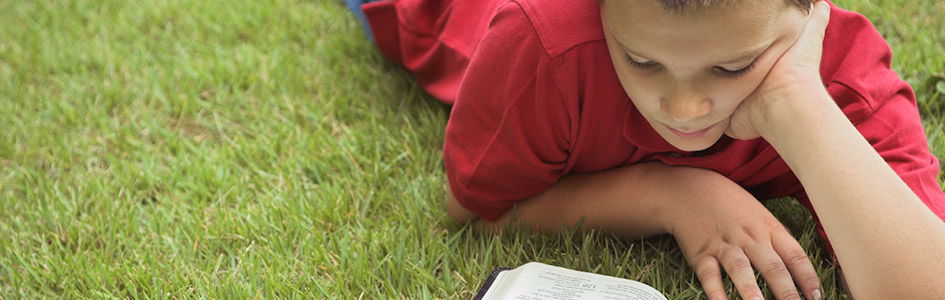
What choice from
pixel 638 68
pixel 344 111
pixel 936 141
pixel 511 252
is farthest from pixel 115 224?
pixel 936 141

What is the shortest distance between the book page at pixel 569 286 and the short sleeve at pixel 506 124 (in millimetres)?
151

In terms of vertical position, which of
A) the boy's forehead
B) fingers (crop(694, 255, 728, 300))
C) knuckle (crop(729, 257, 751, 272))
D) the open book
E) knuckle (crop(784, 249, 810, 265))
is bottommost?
the open book

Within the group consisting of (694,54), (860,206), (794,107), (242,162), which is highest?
(694,54)

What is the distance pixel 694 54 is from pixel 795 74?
0.20 m

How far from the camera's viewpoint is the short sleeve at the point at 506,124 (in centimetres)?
150

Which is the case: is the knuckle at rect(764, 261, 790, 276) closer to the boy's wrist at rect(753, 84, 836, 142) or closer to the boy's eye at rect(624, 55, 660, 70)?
the boy's wrist at rect(753, 84, 836, 142)

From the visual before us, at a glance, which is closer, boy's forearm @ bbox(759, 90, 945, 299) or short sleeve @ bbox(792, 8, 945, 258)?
boy's forearm @ bbox(759, 90, 945, 299)

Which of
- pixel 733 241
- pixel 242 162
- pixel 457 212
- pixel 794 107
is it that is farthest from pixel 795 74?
pixel 242 162

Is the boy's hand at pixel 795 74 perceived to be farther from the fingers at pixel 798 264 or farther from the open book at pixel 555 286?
the open book at pixel 555 286

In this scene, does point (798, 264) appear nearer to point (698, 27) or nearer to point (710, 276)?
point (710, 276)

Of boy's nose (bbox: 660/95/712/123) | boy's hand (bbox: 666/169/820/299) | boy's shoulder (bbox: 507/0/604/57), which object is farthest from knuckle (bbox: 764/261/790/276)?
boy's shoulder (bbox: 507/0/604/57)

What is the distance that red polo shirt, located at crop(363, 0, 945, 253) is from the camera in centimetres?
148

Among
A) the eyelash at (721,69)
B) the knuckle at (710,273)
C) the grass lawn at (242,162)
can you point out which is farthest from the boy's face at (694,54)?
the grass lawn at (242,162)

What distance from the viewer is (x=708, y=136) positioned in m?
1.49
